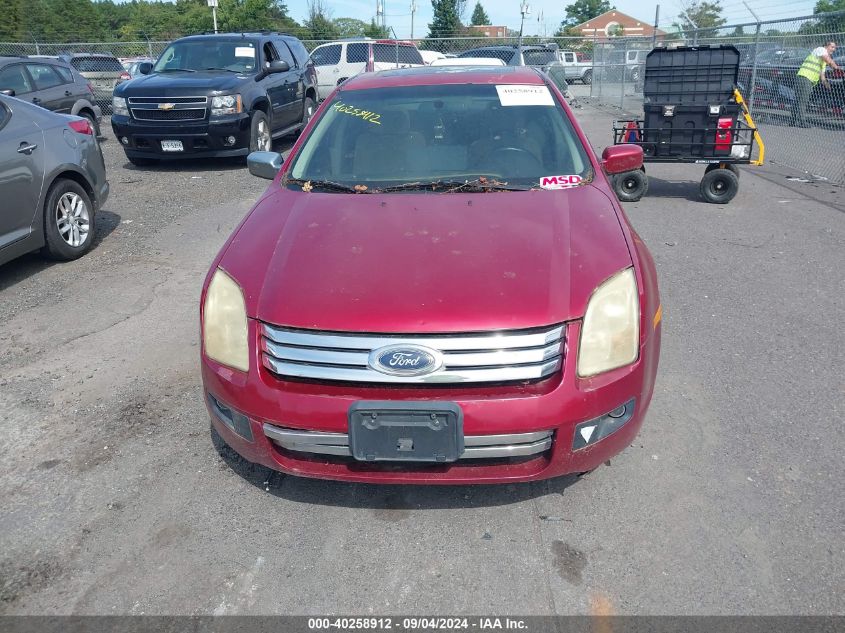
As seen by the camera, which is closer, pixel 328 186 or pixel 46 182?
pixel 328 186

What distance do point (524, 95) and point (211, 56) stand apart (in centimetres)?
878

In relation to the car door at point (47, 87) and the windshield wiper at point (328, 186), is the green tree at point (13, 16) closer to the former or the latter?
the car door at point (47, 87)

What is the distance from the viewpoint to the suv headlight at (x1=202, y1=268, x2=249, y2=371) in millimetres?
2744

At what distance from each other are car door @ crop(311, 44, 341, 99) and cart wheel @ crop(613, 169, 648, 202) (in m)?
11.8

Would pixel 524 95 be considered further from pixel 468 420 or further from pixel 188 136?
pixel 188 136

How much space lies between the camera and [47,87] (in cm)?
1191

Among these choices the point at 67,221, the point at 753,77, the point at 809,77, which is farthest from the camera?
the point at 753,77

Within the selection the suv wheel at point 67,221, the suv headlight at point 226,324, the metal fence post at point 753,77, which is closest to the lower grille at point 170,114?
the suv wheel at point 67,221

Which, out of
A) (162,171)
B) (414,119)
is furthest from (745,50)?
(414,119)

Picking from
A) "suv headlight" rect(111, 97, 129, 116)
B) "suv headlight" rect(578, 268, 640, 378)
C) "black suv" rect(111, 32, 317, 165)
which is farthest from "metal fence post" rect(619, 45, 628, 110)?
"suv headlight" rect(578, 268, 640, 378)

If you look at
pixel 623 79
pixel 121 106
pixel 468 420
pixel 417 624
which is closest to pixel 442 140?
pixel 468 420

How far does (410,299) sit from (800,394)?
2.52 meters

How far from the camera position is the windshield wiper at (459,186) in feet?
11.8

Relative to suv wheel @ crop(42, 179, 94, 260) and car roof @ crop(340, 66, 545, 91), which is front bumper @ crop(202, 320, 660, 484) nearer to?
car roof @ crop(340, 66, 545, 91)
